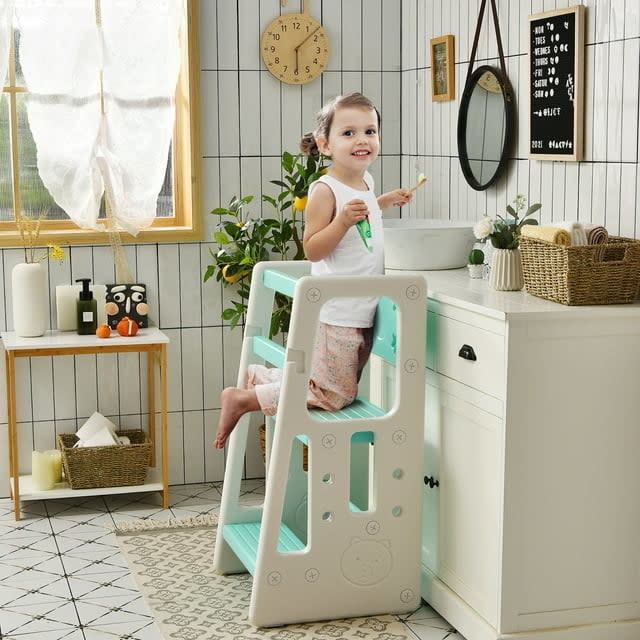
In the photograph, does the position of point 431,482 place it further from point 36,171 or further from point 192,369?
point 36,171

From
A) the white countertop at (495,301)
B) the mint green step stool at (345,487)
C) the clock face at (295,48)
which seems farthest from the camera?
the clock face at (295,48)

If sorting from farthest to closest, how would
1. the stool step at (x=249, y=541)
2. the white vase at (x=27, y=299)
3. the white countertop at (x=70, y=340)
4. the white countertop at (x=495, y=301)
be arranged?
the white vase at (x=27, y=299) < the white countertop at (x=70, y=340) < the stool step at (x=249, y=541) < the white countertop at (x=495, y=301)

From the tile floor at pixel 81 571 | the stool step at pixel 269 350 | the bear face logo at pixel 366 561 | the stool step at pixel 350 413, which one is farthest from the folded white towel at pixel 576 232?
the tile floor at pixel 81 571

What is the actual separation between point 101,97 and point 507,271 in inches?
70.0

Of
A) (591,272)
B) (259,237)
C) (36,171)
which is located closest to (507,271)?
(591,272)

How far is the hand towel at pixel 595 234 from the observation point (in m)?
2.71

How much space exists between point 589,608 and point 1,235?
2.42m

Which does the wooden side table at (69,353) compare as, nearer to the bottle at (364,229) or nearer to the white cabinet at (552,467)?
the bottle at (364,229)

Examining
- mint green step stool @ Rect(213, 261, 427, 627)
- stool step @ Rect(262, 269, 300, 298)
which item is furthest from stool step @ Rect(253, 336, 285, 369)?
stool step @ Rect(262, 269, 300, 298)

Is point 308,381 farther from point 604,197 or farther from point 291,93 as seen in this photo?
point 291,93

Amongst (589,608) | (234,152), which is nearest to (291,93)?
(234,152)

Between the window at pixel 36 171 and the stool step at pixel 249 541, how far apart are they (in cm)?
129

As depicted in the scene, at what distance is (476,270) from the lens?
3143 millimetres

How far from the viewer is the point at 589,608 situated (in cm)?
268
